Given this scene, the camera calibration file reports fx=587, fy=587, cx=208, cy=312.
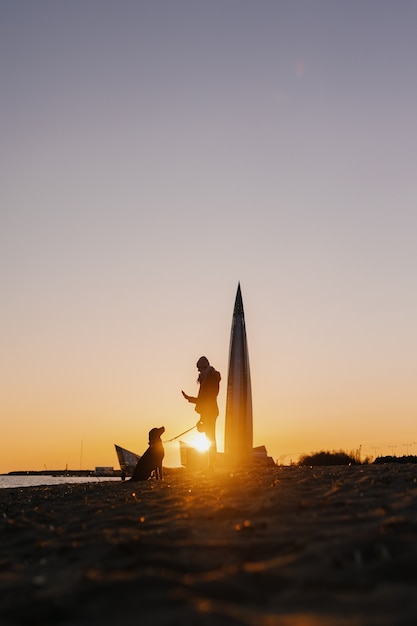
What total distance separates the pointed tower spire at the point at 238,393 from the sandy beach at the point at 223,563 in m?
22.0

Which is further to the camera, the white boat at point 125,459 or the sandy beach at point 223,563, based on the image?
the white boat at point 125,459

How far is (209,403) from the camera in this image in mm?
13047

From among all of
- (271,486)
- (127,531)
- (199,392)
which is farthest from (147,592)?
(199,392)

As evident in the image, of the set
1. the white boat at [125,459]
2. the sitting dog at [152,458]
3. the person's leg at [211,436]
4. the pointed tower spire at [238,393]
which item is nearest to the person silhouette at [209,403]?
the person's leg at [211,436]

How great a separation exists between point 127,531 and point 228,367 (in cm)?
2376

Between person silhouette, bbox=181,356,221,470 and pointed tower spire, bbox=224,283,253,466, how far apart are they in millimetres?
15401

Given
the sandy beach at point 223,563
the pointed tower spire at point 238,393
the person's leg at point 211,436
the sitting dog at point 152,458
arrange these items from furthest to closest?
the pointed tower spire at point 238,393, the sitting dog at point 152,458, the person's leg at point 211,436, the sandy beach at point 223,563

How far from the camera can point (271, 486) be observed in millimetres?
7648

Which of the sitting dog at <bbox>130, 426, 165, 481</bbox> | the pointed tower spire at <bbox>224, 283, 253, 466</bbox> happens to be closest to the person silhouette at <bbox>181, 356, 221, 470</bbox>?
the sitting dog at <bbox>130, 426, 165, 481</bbox>

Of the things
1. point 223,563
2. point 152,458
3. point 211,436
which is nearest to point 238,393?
point 152,458

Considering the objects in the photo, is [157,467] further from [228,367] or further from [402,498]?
[228,367]

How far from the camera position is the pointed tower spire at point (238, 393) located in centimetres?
2853

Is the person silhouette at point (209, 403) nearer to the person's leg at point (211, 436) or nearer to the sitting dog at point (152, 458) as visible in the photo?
the person's leg at point (211, 436)

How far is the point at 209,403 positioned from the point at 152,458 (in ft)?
8.95
